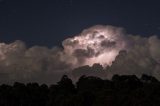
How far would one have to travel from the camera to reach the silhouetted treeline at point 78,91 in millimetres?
114287

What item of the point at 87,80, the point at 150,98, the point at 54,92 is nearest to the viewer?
the point at 150,98

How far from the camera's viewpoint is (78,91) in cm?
14475

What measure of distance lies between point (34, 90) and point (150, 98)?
5607 centimetres

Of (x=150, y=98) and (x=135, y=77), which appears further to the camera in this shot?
(x=135, y=77)

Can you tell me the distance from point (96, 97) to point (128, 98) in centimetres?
1434

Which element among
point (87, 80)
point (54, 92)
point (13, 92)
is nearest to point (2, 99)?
point (13, 92)

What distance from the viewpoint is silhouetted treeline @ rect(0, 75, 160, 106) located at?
375ft

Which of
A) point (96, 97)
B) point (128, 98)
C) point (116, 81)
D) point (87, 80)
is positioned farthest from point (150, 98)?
point (87, 80)

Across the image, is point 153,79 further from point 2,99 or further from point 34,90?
point 2,99

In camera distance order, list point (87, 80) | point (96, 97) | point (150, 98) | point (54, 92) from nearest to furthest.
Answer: point (150, 98)
point (96, 97)
point (54, 92)
point (87, 80)

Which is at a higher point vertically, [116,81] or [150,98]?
[116,81]

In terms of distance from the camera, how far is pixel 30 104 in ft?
470

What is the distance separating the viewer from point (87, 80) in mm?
153125

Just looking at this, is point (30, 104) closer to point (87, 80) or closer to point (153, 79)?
point (87, 80)
